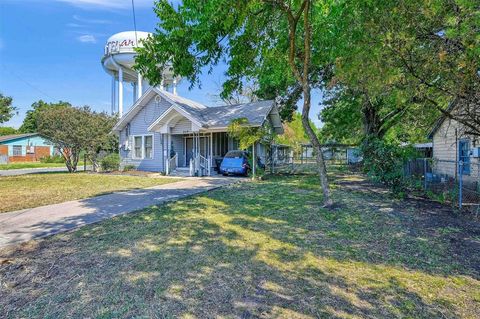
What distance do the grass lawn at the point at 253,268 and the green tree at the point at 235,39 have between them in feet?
8.63

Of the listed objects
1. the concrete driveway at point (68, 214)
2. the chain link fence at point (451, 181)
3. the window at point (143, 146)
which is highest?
the window at point (143, 146)

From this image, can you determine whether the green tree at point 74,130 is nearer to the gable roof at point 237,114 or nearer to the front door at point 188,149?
the front door at point 188,149

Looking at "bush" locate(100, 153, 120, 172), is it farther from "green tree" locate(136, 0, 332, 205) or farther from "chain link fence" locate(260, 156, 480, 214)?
"green tree" locate(136, 0, 332, 205)

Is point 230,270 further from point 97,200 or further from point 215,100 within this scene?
point 215,100

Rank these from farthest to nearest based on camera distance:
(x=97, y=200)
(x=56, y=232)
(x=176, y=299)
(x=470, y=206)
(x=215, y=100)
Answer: (x=215, y=100), (x=97, y=200), (x=470, y=206), (x=56, y=232), (x=176, y=299)

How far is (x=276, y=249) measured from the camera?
15.0 feet

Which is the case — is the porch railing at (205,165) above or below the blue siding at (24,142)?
below

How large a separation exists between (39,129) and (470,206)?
23.6 meters

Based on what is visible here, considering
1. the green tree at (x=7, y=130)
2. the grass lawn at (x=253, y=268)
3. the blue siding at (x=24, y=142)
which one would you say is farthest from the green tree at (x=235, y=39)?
the green tree at (x=7, y=130)

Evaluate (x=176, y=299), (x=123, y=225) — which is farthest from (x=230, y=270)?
(x=123, y=225)

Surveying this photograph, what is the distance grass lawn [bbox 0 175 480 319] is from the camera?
2934 mm

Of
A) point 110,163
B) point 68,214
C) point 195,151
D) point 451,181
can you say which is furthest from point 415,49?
point 110,163

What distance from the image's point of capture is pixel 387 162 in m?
9.82

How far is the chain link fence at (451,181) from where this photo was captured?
7.93m
